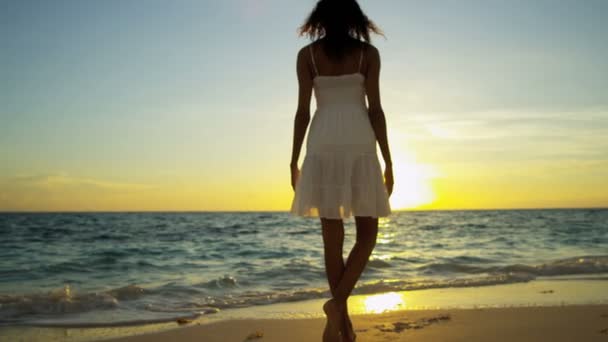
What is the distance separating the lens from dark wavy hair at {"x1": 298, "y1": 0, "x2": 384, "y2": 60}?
306cm

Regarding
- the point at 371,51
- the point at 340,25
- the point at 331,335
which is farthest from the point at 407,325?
the point at 340,25

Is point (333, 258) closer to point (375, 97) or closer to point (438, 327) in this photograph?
point (375, 97)

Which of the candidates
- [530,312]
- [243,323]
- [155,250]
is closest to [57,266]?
[155,250]

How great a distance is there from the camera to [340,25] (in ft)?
10.1

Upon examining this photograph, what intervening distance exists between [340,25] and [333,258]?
4.61 ft

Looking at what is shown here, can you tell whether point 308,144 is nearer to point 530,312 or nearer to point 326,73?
point 326,73

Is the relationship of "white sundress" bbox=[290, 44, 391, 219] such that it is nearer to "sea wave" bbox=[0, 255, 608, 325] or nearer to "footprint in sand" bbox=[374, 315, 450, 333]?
"footprint in sand" bbox=[374, 315, 450, 333]

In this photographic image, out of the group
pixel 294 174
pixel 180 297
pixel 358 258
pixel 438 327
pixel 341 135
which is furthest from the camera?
pixel 180 297

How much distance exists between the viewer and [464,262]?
11.1 metres

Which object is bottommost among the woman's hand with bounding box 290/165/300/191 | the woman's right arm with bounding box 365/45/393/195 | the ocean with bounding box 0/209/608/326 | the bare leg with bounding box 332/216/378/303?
the ocean with bounding box 0/209/608/326

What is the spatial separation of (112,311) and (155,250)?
10142 millimetres

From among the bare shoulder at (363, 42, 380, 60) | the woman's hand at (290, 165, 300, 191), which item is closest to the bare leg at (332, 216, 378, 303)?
the woman's hand at (290, 165, 300, 191)

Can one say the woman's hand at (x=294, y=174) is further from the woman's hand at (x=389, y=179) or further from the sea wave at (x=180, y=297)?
the sea wave at (x=180, y=297)

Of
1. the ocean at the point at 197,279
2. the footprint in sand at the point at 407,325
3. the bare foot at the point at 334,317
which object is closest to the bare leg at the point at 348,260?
the bare foot at the point at 334,317
